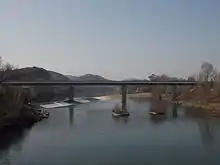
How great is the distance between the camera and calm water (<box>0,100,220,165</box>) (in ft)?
43.1

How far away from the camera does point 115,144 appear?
15891 mm

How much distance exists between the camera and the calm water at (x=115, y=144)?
1312 centimetres

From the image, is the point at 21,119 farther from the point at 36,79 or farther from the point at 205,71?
the point at 36,79

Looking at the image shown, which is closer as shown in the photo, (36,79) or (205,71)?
(205,71)

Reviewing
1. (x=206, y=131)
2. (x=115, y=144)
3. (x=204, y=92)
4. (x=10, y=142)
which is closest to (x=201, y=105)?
(x=204, y=92)

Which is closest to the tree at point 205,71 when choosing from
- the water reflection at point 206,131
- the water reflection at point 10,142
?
the water reflection at point 206,131

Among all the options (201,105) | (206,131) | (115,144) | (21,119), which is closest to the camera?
(115,144)

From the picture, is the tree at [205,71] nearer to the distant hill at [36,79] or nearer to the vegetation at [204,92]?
the vegetation at [204,92]

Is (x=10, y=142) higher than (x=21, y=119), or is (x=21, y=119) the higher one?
(x=21, y=119)

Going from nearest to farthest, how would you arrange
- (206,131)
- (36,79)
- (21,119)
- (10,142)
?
1. (10,142)
2. (206,131)
3. (21,119)
4. (36,79)

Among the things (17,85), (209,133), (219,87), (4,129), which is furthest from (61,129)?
(219,87)

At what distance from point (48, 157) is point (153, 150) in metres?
3.89

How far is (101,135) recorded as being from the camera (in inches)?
722

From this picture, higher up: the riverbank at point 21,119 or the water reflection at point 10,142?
the riverbank at point 21,119
